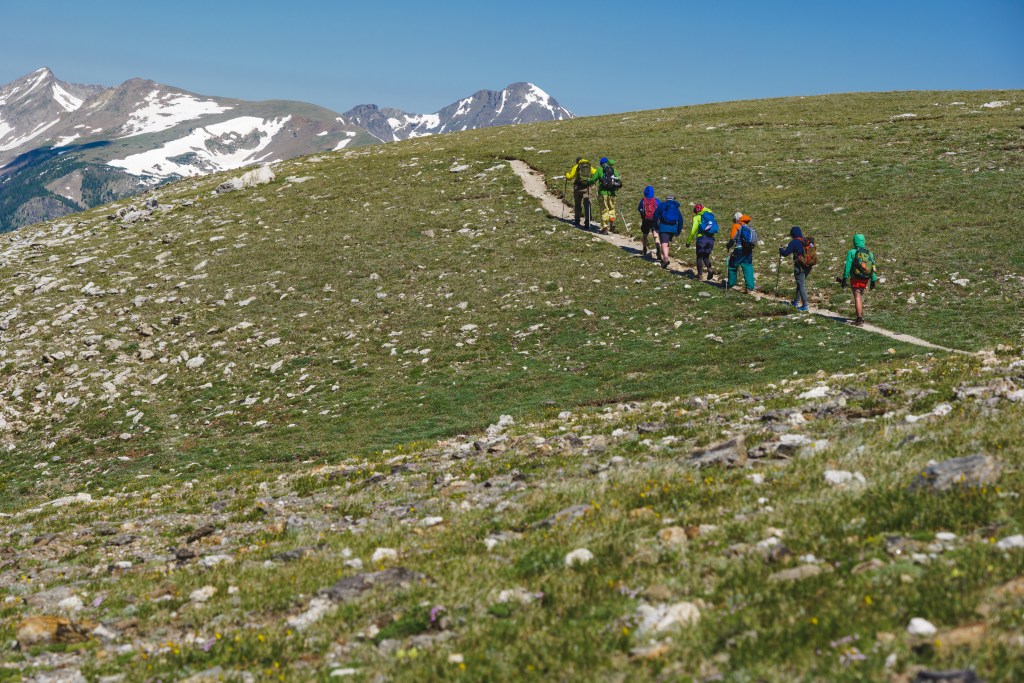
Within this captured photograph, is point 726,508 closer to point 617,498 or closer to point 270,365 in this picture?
point 617,498

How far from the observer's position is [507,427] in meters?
21.2

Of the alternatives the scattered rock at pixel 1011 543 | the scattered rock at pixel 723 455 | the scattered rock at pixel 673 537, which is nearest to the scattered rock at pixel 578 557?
the scattered rock at pixel 673 537

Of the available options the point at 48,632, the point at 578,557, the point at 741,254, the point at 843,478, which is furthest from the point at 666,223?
the point at 48,632

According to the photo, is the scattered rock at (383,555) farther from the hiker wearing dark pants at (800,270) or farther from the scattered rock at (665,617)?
the hiker wearing dark pants at (800,270)

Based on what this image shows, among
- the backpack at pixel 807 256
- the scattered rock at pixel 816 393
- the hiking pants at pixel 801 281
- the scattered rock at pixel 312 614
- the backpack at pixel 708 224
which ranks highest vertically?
the backpack at pixel 708 224

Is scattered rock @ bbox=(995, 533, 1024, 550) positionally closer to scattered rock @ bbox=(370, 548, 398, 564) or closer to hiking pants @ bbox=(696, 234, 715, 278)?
scattered rock @ bbox=(370, 548, 398, 564)

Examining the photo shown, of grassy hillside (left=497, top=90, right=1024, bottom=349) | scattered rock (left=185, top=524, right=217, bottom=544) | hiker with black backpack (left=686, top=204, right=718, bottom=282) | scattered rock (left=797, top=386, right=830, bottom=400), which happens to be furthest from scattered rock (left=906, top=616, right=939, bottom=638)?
hiker with black backpack (left=686, top=204, right=718, bottom=282)

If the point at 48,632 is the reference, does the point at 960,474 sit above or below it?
above

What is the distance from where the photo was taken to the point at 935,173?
4338cm

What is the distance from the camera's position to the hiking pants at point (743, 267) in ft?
104

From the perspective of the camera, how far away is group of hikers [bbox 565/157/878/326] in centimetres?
2714

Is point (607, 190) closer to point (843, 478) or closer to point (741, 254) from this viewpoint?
point (741, 254)

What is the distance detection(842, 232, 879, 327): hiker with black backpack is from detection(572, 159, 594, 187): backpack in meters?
17.9

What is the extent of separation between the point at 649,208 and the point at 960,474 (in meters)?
28.6
